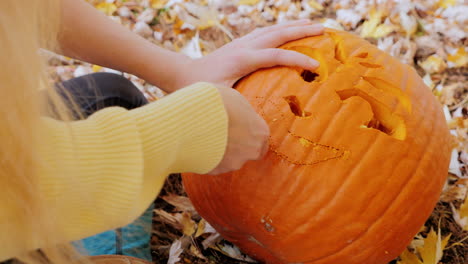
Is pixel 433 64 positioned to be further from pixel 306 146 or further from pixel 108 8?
pixel 108 8

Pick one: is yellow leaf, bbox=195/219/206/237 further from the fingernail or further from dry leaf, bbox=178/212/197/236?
the fingernail

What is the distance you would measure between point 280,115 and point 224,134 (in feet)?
0.65

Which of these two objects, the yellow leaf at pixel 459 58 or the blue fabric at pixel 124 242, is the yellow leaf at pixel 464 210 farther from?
the blue fabric at pixel 124 242

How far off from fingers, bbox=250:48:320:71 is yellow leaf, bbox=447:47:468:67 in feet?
3.44

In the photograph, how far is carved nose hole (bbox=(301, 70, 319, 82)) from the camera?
3.61 ft

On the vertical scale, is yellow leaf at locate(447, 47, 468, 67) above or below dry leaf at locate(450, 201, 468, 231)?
above

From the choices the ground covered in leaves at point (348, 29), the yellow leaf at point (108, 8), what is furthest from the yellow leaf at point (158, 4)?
the yellow leaf at point (108, 8)

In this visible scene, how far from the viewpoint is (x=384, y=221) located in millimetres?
990

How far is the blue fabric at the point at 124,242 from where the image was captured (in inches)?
51.8

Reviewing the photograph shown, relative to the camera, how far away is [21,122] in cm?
71

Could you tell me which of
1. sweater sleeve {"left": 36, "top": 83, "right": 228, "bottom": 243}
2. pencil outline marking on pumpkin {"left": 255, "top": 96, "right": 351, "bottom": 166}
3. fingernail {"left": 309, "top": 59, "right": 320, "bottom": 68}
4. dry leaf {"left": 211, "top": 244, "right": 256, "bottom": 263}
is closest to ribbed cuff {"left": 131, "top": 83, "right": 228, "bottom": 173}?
sweater sleeve {"left": 36, "top": 83, "right": 228, "bottom": 243}

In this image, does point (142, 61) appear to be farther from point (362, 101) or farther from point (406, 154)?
point (406, 154)

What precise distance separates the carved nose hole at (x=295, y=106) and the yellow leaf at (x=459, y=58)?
110 centimetres

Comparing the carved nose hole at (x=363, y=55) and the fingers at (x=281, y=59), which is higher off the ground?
the fingers at (x=281, y=59)
